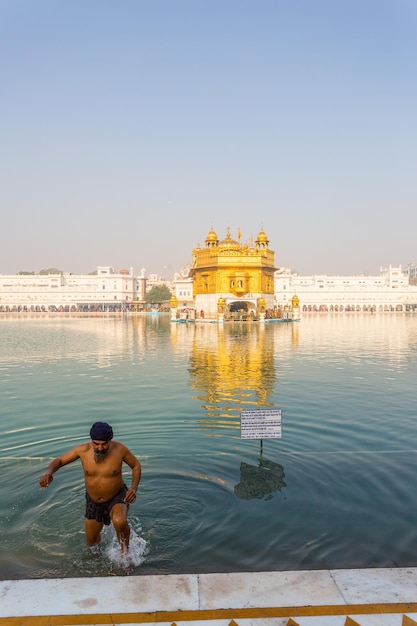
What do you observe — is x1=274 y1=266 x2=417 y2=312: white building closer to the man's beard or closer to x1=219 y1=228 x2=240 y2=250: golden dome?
x1=219 y1=228 x2=240 y2=250: golden dome

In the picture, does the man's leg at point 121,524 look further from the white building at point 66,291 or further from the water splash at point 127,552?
the white building at point 66,291

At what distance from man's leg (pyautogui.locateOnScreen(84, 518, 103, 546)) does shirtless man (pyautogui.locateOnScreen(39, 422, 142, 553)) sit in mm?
24

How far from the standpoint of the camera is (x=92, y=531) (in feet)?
18.0

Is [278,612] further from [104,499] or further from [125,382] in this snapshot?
[125,382]

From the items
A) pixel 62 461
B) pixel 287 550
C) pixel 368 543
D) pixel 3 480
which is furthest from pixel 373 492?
pixel 3 480

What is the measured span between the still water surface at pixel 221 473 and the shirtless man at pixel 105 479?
0.38 metres

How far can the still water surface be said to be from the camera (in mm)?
5363

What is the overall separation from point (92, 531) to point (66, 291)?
14632 centimetres

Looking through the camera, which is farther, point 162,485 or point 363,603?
point 162,485

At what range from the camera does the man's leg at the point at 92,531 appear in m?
5.43

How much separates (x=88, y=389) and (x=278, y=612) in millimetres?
12565

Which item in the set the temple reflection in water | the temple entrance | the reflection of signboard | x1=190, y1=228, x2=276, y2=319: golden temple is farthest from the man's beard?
x1=190, y1=228, x2=276, y2=319: golden temple

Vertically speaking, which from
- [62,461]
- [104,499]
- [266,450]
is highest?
[62,461]

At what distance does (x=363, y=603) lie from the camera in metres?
4.10
